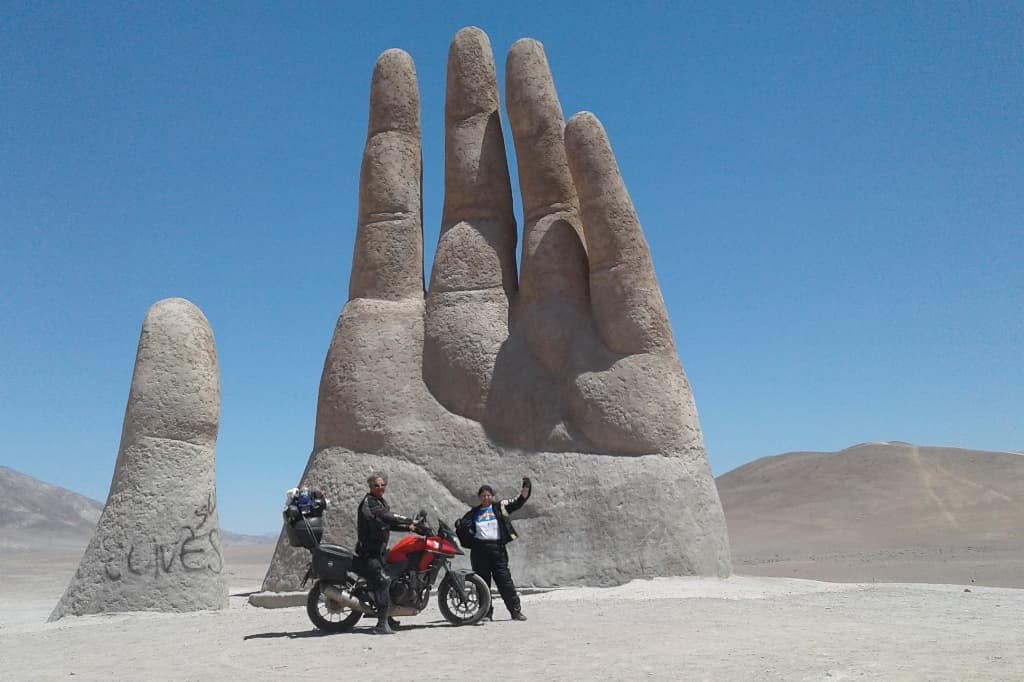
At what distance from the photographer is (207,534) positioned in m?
11.4

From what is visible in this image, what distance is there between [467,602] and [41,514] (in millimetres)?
91700

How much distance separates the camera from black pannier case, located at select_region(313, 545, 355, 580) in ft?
29.2

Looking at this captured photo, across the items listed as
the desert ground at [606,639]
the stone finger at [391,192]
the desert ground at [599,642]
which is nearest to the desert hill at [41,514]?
the stone finger at [391,192]

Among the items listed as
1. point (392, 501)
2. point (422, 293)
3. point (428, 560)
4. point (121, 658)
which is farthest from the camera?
point (422, 293)

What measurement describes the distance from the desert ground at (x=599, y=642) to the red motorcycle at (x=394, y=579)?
0.21 meters

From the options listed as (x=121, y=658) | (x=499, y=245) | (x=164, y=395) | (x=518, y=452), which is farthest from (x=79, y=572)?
(x=499, y=245)

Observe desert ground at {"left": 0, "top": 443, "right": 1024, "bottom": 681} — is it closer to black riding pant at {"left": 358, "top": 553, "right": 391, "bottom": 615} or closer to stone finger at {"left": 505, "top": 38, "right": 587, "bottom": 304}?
black riding pant at {"left": 358, "top": 553, "right": 391, "bottom": 615}

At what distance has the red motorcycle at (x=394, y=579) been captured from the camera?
29.2 ft

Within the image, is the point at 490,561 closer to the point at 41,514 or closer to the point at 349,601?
the point at 349,601

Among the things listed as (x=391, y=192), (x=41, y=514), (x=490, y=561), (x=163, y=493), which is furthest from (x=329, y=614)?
(x=41, y=514)

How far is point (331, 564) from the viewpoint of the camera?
8.91 metres

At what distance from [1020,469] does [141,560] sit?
5192cm

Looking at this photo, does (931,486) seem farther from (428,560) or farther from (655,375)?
(428,560)

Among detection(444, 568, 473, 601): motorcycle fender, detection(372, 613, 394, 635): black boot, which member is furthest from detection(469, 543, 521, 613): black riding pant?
detection(372, 613, 394, 635): black boot
